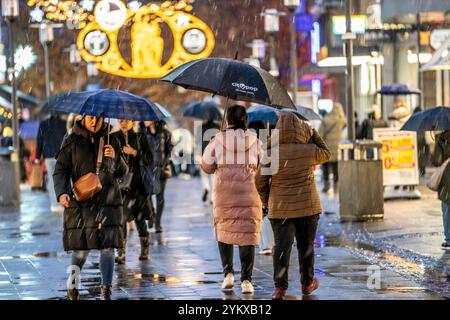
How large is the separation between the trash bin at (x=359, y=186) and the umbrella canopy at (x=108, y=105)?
6.92 meters

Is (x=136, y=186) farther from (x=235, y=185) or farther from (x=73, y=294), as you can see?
(x=73, y=294)

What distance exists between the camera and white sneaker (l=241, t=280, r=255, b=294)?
1207 centimetres

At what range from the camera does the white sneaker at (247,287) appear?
12070 mm

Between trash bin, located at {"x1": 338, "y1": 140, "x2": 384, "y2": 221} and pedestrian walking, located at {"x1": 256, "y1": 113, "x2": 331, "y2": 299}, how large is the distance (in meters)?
7.90

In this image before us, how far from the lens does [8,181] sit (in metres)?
27.0

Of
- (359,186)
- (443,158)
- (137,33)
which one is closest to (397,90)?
(137,33)

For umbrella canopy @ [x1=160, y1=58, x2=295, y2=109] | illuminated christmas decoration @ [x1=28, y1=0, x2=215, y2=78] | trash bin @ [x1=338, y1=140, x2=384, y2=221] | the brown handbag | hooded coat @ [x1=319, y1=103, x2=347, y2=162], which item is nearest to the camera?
the brown handbag

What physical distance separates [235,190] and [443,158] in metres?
4.25

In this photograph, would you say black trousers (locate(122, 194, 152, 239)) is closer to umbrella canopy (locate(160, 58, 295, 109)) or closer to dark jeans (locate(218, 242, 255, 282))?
umbrella canopy (locate(160, 58, 295, 109))

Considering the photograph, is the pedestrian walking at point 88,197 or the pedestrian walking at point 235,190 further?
the pedestrian walking at point 235,190

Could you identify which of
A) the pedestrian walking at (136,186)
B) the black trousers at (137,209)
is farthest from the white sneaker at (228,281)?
the black trousers at (137,209)

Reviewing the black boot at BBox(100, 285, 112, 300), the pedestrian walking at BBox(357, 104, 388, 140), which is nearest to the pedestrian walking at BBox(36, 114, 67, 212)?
the pedestrian walking at BBox(357, 104, 388, 140)

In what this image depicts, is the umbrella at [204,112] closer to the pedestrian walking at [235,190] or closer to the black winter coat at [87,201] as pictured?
the pedestrian walking at [235,190]

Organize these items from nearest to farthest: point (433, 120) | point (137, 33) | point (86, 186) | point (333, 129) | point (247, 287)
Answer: point (86, 186)
point (247, 287)
point (433, 120)
point (333, 129)
point (137, 33)
